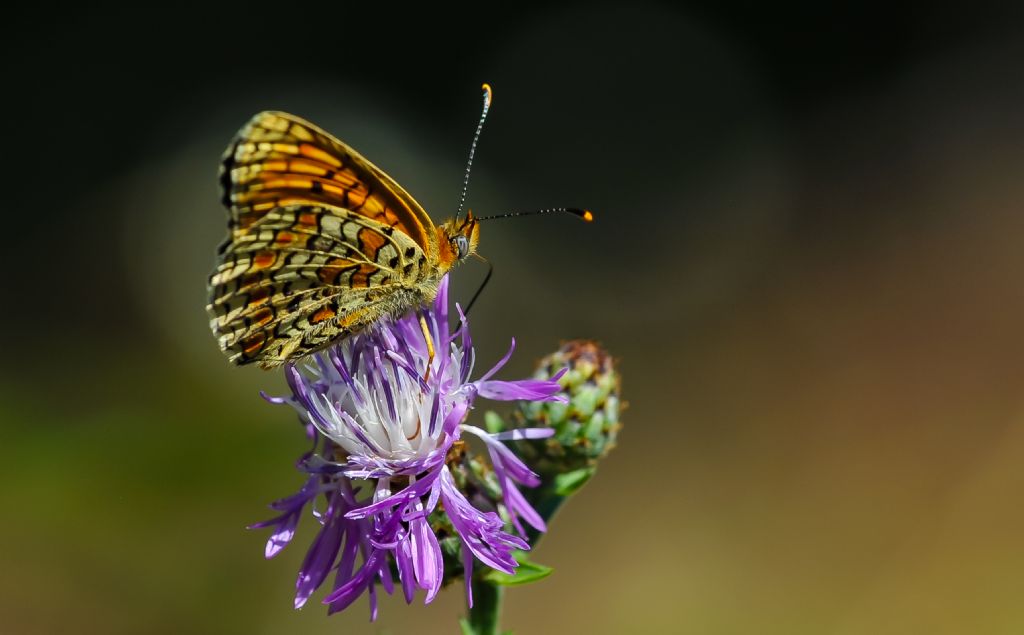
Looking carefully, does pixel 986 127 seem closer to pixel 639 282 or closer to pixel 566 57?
pixel 639 282

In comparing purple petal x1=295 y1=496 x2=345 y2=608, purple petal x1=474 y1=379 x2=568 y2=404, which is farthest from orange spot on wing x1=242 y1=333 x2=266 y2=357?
purple petal x1=474 y1=379 x2=568 y2=404

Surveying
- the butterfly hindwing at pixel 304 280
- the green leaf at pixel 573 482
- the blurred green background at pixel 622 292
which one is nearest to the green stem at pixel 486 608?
the green leaf at pixel 573 482

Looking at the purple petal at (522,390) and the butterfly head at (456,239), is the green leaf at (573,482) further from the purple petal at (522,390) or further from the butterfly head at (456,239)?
the butterfly head at (456,239)

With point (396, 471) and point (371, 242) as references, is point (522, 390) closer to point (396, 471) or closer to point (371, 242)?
point (396, 471)

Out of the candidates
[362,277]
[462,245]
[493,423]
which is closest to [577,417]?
[493,423]

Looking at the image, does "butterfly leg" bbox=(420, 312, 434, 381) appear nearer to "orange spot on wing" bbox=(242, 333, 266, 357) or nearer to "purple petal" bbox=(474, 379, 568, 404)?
"purple petal" bbox=(474, 379, 568, 404)

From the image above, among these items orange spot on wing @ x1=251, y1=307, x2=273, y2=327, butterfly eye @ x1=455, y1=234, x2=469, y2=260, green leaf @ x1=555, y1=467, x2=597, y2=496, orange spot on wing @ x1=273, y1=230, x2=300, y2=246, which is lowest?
green leaf @ x1=555, y1=467, x2=597, y2=496

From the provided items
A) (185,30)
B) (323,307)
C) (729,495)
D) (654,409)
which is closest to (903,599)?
(729,495)
